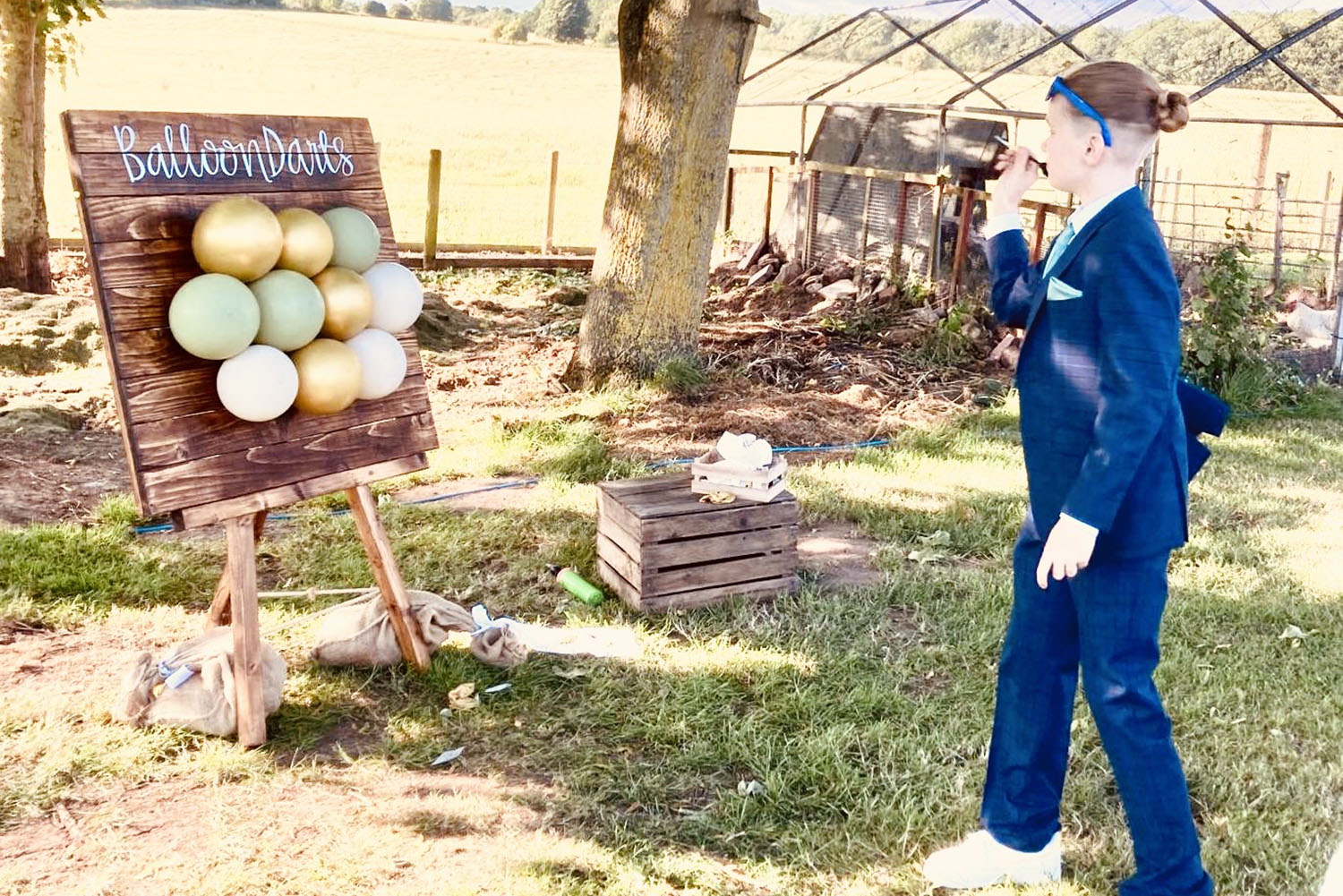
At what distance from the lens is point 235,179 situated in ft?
12.4

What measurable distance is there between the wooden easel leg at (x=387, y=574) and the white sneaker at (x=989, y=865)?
1.96 m

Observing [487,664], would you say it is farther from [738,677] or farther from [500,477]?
[500,477]

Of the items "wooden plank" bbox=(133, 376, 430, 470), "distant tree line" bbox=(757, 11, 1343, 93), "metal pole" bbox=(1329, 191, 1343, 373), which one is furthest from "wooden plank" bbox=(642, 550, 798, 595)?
"distant tree line" bbox=(757, 11, 1343, 93)

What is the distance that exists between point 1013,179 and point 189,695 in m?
2.89

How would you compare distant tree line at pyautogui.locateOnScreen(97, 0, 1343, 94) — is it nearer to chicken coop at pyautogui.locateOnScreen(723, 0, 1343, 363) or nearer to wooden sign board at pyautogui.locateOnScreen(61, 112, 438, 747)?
chicken coop at pyautogui.locateOnScreen(723, 0, 1343, 363)

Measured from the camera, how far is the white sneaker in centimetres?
310

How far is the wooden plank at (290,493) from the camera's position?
12.0 feet

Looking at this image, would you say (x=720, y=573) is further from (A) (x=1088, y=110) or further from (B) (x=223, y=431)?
(A) (x=1088, y=110)

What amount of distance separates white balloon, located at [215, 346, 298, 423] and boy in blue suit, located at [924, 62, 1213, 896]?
2.08 m

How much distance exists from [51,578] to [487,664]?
6.39ft

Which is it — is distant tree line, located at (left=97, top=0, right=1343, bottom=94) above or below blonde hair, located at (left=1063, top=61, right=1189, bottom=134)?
above

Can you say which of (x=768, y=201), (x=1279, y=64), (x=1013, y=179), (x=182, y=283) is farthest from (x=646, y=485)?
(x=768, y=201)

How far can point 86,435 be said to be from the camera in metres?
7.36

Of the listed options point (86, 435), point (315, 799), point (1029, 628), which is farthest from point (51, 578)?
point (1029, 628)
